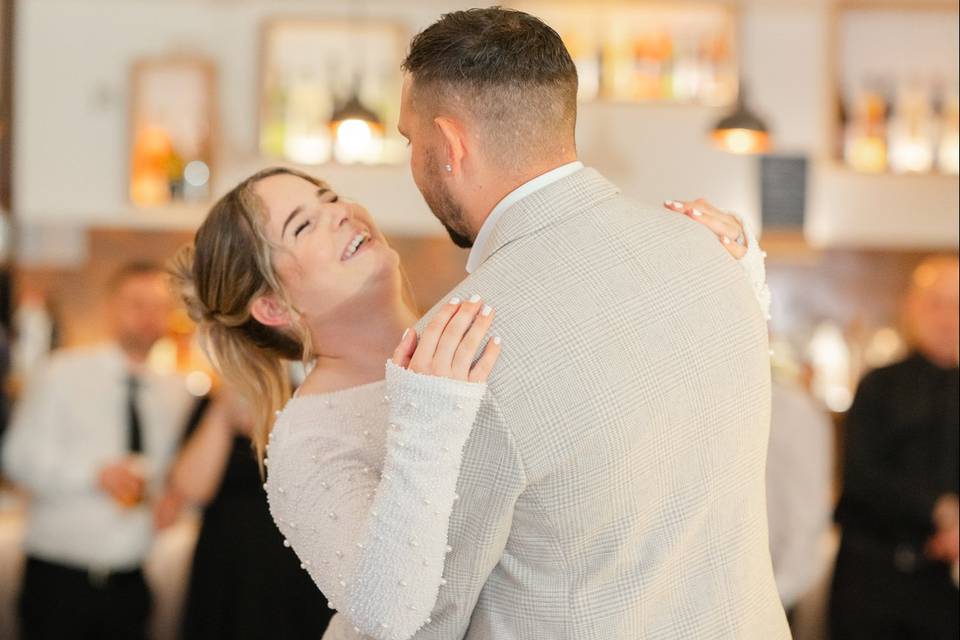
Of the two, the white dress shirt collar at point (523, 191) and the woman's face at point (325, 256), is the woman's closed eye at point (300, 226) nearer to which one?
the woman's face at point (325, 256)

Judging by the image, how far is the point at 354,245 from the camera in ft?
5.90

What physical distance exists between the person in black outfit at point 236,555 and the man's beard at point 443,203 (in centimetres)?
206

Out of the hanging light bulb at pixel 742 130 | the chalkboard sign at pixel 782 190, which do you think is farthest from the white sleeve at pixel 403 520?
the chalkboard sign at pixel 782 190

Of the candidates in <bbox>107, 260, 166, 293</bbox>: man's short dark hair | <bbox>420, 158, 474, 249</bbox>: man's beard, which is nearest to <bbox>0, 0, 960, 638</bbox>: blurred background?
<bbox>107, 260, 166, 293</bbox>: man's short dark hair

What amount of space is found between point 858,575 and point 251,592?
5.80 ft

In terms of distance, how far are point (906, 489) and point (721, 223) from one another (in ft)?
7.09

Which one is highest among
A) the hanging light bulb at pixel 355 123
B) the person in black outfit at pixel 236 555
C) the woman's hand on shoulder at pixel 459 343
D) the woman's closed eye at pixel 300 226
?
the hanging light bulb at pixel 355 123

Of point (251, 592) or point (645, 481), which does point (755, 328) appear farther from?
point (251, 592)

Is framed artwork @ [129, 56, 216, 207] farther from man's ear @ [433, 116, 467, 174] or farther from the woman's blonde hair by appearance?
man's ear @ [433, 116, 467, 174]

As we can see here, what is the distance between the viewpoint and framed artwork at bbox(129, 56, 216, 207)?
485 centimetres

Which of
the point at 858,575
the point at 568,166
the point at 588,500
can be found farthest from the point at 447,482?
the point at 858,575

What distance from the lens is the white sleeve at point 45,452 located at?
143 inches

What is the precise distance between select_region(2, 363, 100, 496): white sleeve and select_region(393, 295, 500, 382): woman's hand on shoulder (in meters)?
2.62

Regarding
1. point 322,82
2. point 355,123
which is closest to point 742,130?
point 355,123
